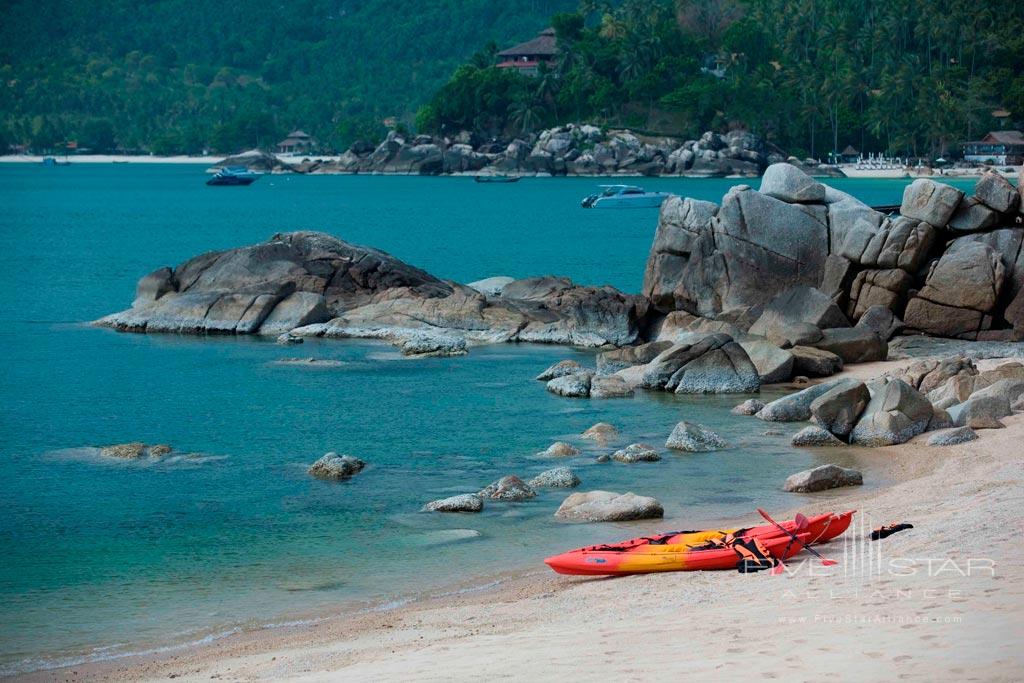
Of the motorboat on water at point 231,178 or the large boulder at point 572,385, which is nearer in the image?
the large boulder at point 572,385

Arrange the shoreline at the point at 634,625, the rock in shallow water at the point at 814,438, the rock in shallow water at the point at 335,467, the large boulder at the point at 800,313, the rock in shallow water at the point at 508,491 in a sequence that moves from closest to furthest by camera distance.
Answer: the shoreline at the point at 634,625 < the rock in shallow water at the point at 508,491 < the rock in shallow water at the point at 335,467 < the rock in shallow water at the point at 814,438 < the large boulder at the point at 800,313

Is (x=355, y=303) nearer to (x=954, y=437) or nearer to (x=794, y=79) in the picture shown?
(x=954, y=437)

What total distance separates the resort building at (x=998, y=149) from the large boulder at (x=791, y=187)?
127 metres

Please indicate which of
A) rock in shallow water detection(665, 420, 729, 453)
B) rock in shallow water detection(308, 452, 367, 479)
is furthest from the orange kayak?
rock in shallow water detection(665, 420, 729, 453)

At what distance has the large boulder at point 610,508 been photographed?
20328mm

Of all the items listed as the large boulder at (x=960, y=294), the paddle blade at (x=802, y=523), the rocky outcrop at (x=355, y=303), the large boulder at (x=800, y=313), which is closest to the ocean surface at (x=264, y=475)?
the rocky outcrop at (x=355, y=303)

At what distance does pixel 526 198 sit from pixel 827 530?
120 meters

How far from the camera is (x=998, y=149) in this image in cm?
16000

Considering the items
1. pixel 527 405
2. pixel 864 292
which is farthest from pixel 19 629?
pixel 864 292

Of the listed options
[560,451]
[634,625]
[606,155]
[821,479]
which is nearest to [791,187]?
[560,451]

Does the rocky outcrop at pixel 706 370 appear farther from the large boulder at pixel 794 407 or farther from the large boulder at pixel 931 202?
the large boulder at pixel 931 202

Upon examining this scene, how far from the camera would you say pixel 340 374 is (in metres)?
35.2

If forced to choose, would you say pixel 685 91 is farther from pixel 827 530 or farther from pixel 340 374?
pixel 827 530

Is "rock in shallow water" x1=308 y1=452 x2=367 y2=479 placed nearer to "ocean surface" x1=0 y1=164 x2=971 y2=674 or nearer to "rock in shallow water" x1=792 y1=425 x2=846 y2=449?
"ocean surface" x1=0 y1=164 x2=971 y2=674
